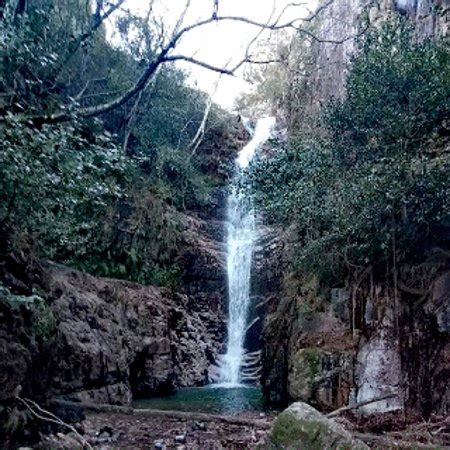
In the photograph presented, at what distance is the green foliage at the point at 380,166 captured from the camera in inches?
283

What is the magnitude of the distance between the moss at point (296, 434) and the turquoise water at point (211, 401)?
438 centimetres

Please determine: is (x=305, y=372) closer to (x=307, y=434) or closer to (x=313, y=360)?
(x=313, y=360)

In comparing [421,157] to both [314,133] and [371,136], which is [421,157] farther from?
[314,133]

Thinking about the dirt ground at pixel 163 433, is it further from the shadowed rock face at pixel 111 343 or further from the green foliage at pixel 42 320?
the green foliage at pixel 42 320

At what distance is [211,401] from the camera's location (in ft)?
31.4

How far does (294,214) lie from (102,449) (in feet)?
20.0

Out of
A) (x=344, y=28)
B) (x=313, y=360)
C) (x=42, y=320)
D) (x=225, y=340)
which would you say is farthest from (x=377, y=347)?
(x=344, y=28)

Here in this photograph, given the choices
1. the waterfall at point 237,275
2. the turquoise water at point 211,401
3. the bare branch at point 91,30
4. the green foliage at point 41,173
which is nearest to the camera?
the green foliage at point 41,173

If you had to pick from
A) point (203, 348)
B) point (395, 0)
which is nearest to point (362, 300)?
point (203, 348)

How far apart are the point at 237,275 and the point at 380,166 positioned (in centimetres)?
827

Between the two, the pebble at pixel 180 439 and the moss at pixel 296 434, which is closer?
the moss at pixel 296 434

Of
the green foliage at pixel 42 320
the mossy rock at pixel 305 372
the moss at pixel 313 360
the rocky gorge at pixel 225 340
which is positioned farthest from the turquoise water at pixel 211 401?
the green foliage at pixel 42 320

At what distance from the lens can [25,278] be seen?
4715mm

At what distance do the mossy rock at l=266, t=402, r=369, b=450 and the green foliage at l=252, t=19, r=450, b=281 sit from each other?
152 inches
